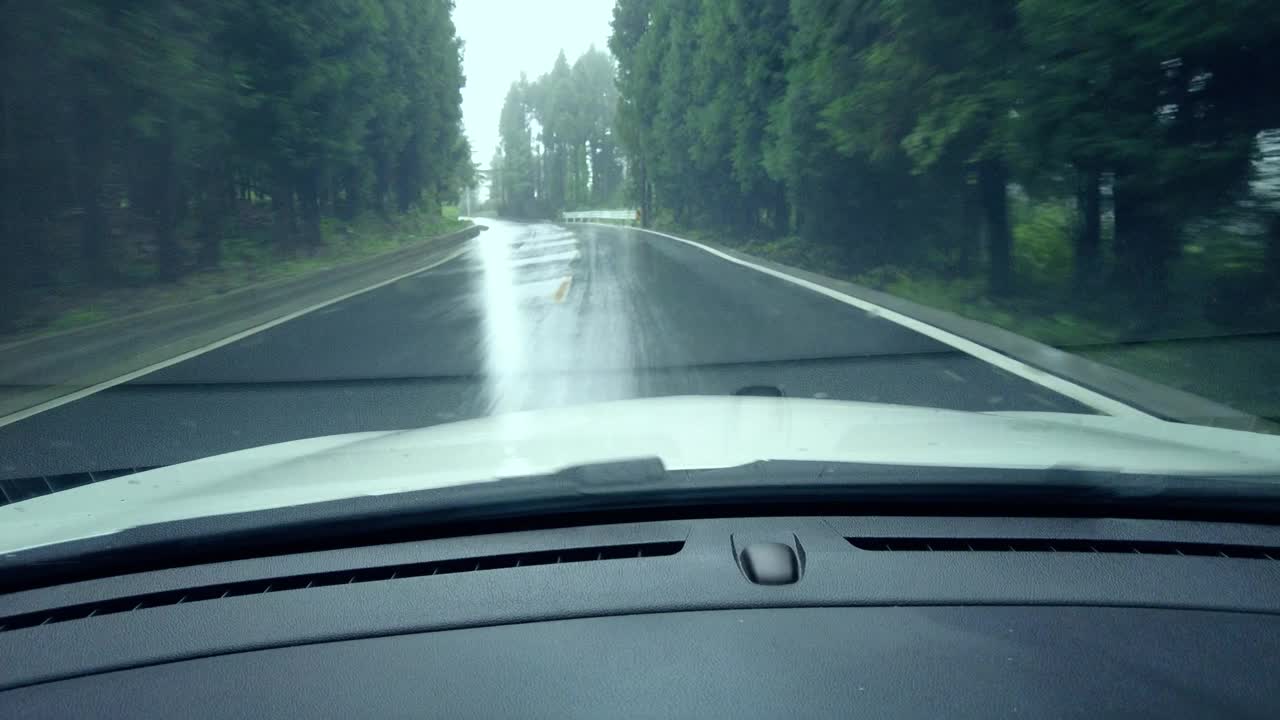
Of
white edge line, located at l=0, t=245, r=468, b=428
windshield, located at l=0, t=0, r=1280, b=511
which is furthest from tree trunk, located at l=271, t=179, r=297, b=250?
white edge line, located at l=0, t=245, r=468, b=428

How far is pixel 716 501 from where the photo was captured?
3012 mm

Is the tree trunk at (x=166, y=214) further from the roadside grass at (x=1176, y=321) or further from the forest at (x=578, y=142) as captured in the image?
the forest at (x=578, y=142)

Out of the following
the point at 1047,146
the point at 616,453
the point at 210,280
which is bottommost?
the point at 210,280

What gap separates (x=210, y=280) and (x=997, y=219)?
1538cm

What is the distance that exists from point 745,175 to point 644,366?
28.7 metres

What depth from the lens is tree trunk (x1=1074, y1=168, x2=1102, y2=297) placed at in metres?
14.1

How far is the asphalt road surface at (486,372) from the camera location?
7.26m

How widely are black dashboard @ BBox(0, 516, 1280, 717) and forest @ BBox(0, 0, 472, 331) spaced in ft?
40.9

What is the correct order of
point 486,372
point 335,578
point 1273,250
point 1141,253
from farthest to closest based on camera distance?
point 1141,253
point 1273,250
point 486,372
point 335,578

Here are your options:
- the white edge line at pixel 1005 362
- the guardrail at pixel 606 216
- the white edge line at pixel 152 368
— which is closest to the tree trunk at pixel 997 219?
the white edge line at pixel 1005 362

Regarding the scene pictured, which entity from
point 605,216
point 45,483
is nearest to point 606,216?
point 605,216

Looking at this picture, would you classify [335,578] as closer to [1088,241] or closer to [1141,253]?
[1141,253]

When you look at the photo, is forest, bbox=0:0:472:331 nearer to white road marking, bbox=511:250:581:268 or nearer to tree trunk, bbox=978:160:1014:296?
white road marking, bbox=511:250:581:268

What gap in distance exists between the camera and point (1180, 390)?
297 inches
